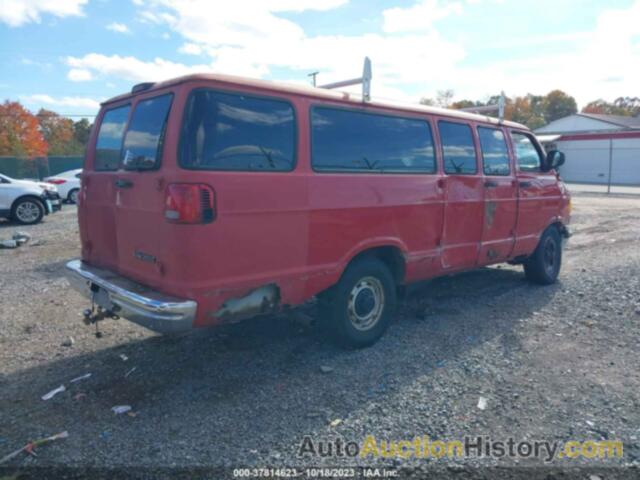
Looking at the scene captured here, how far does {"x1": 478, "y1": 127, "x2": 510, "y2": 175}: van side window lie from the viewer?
18.3ft

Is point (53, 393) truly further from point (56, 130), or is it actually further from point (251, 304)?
point (56, 130)

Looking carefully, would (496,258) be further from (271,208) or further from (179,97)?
(179,97)

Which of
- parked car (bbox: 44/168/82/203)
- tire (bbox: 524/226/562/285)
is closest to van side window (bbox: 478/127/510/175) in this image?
tire (bbox: 524/226/562/285)

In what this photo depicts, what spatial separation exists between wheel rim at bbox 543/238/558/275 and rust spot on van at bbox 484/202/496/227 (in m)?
1.60

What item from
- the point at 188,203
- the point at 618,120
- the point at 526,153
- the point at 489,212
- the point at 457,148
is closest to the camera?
the point at 188,203

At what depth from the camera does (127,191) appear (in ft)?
12.2

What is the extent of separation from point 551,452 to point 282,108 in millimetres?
3034

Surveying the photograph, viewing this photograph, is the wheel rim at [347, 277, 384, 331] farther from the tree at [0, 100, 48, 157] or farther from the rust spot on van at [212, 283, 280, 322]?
the tree at [0, 100, 48, 157]

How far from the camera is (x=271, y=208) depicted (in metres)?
3.58

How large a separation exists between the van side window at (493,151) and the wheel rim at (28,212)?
12536 millimetres

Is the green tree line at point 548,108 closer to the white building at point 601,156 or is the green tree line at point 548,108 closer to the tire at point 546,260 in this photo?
the white building at point 601,156

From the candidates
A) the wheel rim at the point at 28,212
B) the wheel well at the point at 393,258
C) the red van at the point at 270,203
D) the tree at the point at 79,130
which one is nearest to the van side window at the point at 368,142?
the red van at the point at 270,203

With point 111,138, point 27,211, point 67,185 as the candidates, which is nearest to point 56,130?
point 67,185

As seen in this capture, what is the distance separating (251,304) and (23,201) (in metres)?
12.3
